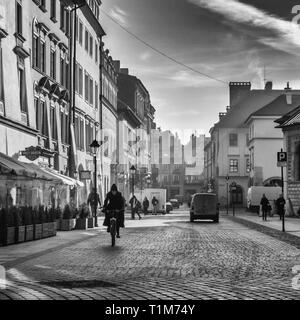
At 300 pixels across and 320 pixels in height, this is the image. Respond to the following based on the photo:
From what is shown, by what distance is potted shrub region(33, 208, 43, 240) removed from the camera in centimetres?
2300

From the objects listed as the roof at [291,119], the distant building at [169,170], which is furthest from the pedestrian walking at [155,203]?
the distant building at [169,170]

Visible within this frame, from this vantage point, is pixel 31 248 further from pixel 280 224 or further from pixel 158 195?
pixel 158 195

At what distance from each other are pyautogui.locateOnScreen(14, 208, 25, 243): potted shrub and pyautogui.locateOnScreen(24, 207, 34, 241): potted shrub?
0.19m

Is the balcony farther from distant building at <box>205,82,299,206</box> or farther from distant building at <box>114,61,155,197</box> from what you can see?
distant building at <box>205,82,299,206</box>

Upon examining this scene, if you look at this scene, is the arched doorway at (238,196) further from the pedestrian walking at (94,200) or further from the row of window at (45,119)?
the pedestrian walking at (94,200)

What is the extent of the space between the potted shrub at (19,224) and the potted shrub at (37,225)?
0.92 metres

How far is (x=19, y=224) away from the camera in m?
21.6

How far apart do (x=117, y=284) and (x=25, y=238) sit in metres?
11.3

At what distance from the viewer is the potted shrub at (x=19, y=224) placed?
21.2 m

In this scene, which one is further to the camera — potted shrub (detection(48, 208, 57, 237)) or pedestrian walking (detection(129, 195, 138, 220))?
pedestrian walking (detection(129, 195, 138, 220))

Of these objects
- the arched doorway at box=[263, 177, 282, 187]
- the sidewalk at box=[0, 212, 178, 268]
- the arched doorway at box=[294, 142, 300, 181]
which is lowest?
the sidewalk at box=[0, 212, 178, 268]

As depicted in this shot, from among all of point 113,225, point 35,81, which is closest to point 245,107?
point 35,81

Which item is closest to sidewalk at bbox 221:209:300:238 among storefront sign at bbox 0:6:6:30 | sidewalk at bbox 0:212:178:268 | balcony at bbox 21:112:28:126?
sidewalk at bbox 0:212:178:268

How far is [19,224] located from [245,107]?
260 ft
